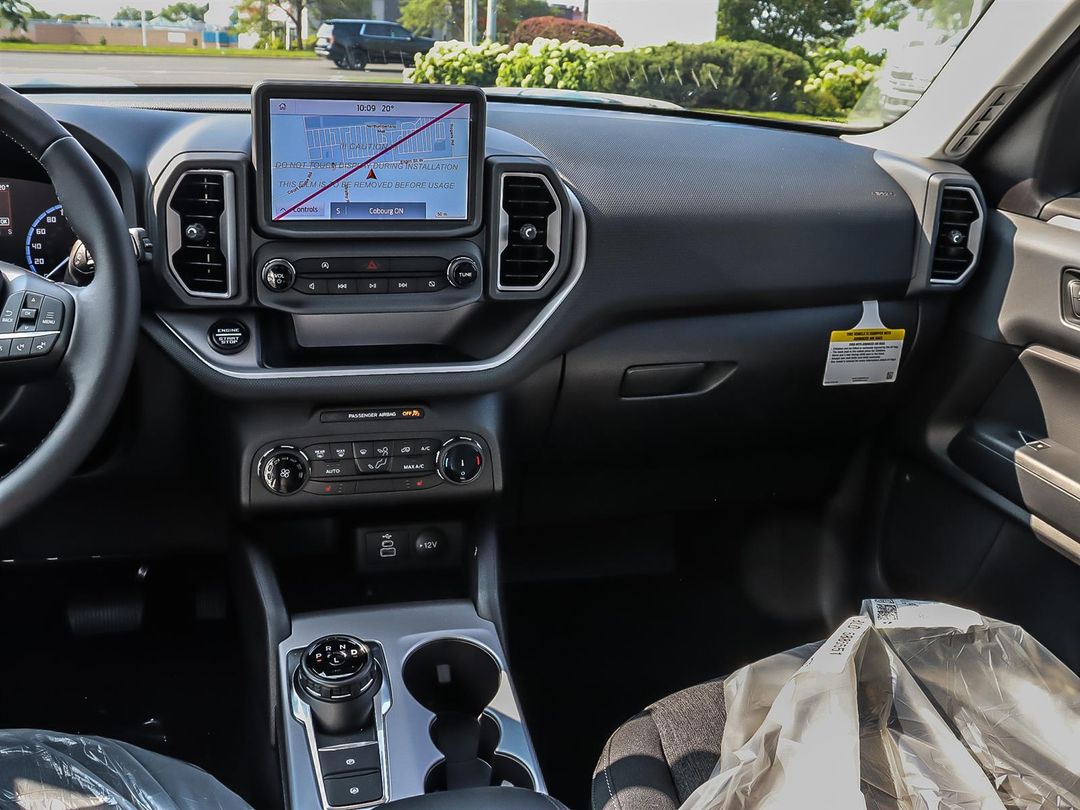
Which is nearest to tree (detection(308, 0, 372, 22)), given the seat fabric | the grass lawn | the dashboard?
the grass lawn

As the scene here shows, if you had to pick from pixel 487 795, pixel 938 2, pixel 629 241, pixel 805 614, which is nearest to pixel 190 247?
pixel 629 241

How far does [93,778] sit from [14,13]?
1.18 metres

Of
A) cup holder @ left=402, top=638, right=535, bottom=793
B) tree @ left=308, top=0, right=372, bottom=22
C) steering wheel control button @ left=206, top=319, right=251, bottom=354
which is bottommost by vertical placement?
cup holder @ left=402, top=638, right=535, bottom=793

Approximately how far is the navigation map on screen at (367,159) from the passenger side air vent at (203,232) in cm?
8

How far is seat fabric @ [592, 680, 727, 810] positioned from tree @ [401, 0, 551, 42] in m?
1.19

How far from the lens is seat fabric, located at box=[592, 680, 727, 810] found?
4.55 ft

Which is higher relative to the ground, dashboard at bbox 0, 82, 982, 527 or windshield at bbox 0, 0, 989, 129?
windshield at bbox 0, 0, 989, 129

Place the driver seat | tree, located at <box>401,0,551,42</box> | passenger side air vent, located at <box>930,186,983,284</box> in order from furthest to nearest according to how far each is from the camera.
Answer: passenger side air vent, located at <box>930,186,983,284</box>, tree, located at <box>401,0,551,42</box>, the driver seat

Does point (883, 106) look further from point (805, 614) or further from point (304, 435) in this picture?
point (304, 435)

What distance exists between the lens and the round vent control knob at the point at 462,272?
171 cm

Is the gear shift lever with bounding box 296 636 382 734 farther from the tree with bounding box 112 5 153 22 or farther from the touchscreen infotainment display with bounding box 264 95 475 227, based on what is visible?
the tree with bounding box 112 5 153 22

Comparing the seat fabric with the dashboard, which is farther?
the dashboard

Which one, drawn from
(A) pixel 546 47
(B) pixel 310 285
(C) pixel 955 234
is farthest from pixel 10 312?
(C) pixel 955 234

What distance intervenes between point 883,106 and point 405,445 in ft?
4.15
